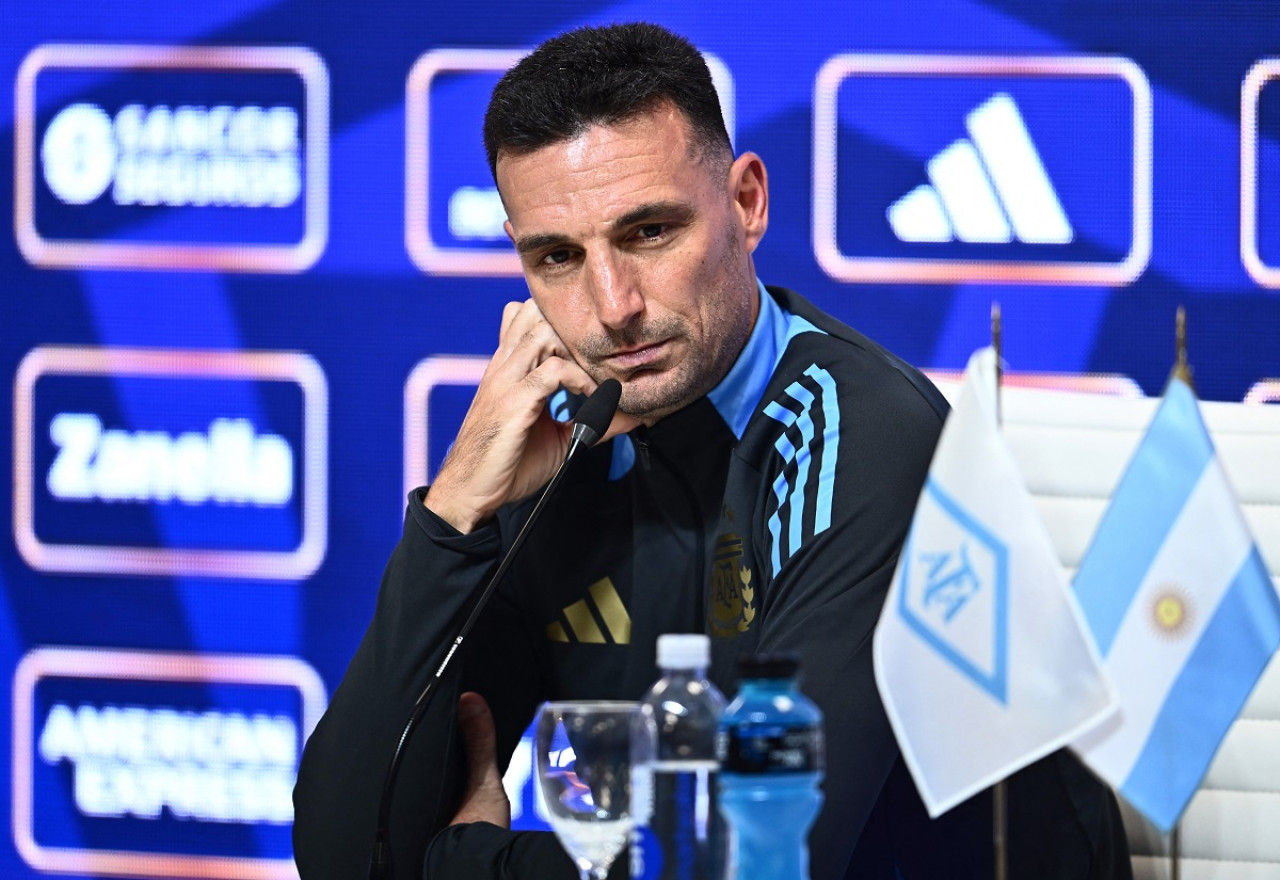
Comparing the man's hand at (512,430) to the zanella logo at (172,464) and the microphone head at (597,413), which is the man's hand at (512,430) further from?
the zanella logo at (172,464)

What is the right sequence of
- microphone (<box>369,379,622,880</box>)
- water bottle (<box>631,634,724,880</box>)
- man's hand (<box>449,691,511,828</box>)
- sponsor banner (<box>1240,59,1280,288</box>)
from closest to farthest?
1. water bottle (<box>631,634,724,880</box>)
2. microphone (<box>369,379,622,880</box>)
3. man's hand (<box>449,691,511,828</box>)
4. sponsor banner (<box>1240,59,1280,288</box>)

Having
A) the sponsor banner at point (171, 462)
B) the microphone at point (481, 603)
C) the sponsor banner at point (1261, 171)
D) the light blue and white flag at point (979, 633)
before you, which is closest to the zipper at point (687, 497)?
the microphone at point (481, 603)

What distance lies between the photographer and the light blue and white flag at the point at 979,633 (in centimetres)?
83

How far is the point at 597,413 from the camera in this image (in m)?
1.41

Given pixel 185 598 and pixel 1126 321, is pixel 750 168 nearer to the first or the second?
pixel 1126 321

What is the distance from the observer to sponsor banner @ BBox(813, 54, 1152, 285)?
7.06 feet

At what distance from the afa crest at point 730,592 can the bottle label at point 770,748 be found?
0.64 metres

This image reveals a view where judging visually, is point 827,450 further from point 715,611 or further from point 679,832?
point 679,832

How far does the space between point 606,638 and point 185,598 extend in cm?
108

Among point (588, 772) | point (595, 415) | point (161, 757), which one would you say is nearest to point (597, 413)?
point (595, 415)

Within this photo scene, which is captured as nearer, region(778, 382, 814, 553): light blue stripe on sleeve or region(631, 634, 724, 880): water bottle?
region(631, 634, 724, 880): water bottle

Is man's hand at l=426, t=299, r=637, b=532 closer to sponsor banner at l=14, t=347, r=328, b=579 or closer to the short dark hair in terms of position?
the short dark hair

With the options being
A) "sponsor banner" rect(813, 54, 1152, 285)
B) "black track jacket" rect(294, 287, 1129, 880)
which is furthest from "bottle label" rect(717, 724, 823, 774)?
"sponsor banner" rect(813, 54, 1152, 285)

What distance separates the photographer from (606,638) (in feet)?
5.15
